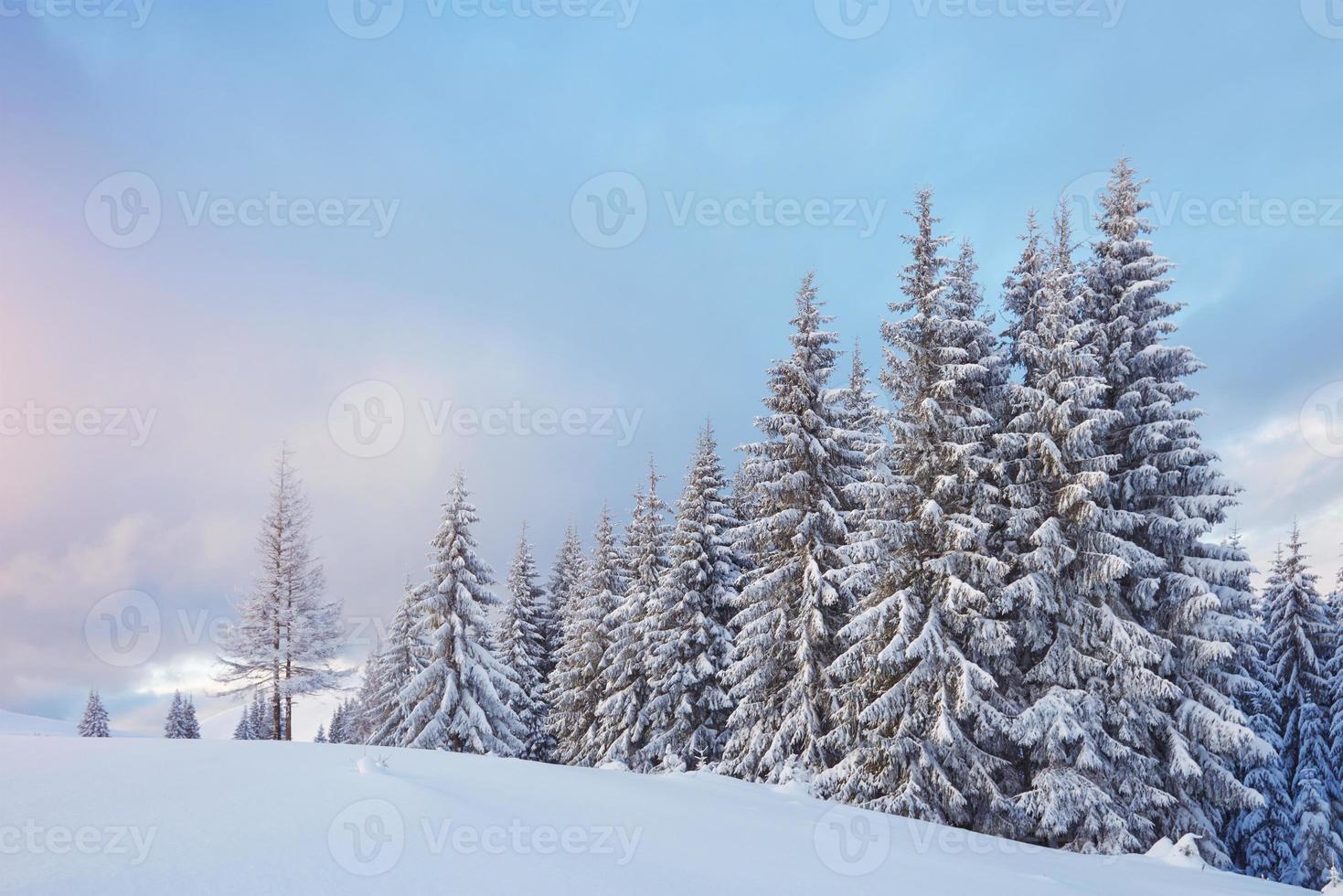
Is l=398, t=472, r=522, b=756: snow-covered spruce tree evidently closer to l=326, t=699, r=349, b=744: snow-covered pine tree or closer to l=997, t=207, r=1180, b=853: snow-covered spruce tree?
l=997, t=207, r=1180, b=853: snow-covered spruce tree

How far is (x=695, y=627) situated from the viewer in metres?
22.6

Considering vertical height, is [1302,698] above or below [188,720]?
above

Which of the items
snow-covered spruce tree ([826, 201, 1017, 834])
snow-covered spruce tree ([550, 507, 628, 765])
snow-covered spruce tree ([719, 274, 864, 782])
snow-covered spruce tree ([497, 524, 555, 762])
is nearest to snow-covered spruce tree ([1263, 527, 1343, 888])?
snow-covered spruce tree ([826, 201, 1017, 834])

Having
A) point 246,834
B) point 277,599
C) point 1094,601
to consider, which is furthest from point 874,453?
point 277,599

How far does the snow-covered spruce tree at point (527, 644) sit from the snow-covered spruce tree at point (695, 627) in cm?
1047

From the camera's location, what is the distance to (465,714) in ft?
77.6

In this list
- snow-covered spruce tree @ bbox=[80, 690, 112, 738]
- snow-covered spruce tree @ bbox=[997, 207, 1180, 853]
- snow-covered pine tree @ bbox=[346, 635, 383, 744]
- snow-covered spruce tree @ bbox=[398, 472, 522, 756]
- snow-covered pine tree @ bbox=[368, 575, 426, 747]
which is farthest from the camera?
snow-covered spruce tree @ bbox=[80, 690, 112, 738]

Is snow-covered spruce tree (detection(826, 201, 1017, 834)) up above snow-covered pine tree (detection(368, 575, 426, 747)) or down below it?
above

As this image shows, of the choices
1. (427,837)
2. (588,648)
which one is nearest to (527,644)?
(588,648)

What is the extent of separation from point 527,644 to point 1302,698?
31913 mm

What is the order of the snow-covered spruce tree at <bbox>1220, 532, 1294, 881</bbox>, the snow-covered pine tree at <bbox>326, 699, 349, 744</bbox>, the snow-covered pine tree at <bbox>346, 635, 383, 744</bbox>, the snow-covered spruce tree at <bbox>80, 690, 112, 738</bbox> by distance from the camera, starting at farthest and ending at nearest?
the snow-covered pine tree at <bbox>326, 699, 349, 744</bbox>, the snow-covered spruce tree at <bbox>80, 690, 112, 738</bbox>, the snow-covered pine tree at <bbox>346, 635, 383, 744</bbox>, the snow-covered spruce tree at <bbox>1220, 532, 1294, 881</bbox>

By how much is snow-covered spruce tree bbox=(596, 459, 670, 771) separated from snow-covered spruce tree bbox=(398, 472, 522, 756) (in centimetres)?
388

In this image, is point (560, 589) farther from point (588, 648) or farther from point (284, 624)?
point (284, 624)

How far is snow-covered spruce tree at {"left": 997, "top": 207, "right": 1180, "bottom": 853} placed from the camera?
1387 cm
